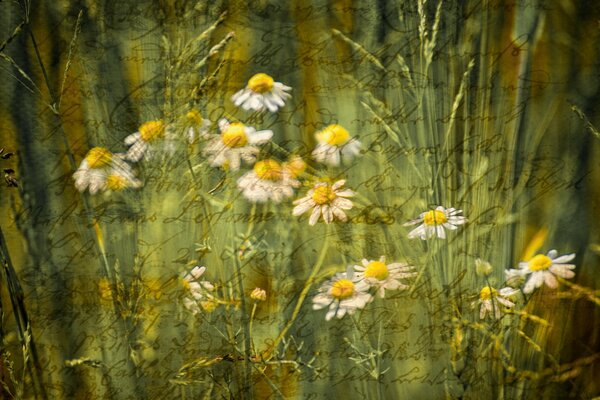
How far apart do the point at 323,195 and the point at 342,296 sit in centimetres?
14

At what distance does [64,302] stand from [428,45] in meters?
0.59

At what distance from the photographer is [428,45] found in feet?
2.92

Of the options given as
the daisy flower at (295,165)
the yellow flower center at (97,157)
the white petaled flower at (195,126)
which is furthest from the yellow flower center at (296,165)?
the yellow flower center at (97,157)

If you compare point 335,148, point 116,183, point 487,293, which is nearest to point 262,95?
point 335,148

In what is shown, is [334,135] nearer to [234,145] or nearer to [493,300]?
[234,145]

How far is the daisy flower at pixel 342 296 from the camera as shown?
0.92 m

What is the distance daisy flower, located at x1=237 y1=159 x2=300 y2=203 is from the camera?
2.98ft

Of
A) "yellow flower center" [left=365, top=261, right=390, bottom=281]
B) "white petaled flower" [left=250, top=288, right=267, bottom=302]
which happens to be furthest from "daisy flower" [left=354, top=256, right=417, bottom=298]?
"white petaled flower" [left=250, top=288, right=267, bottom=302]

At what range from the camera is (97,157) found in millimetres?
902

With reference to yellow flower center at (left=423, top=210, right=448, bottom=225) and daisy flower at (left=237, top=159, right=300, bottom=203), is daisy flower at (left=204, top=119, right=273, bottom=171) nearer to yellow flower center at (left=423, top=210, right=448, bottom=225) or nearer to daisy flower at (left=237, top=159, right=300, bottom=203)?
daisy flower at (left=237, top=159, right=300, bottom=203)

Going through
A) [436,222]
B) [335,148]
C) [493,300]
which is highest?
[335,148]

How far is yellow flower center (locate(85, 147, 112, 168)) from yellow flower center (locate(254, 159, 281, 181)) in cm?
20

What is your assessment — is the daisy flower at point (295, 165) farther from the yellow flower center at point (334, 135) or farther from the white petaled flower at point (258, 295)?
the white petaled flower at point (258, 295)

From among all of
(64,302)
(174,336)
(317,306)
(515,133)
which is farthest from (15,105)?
(515,133)
